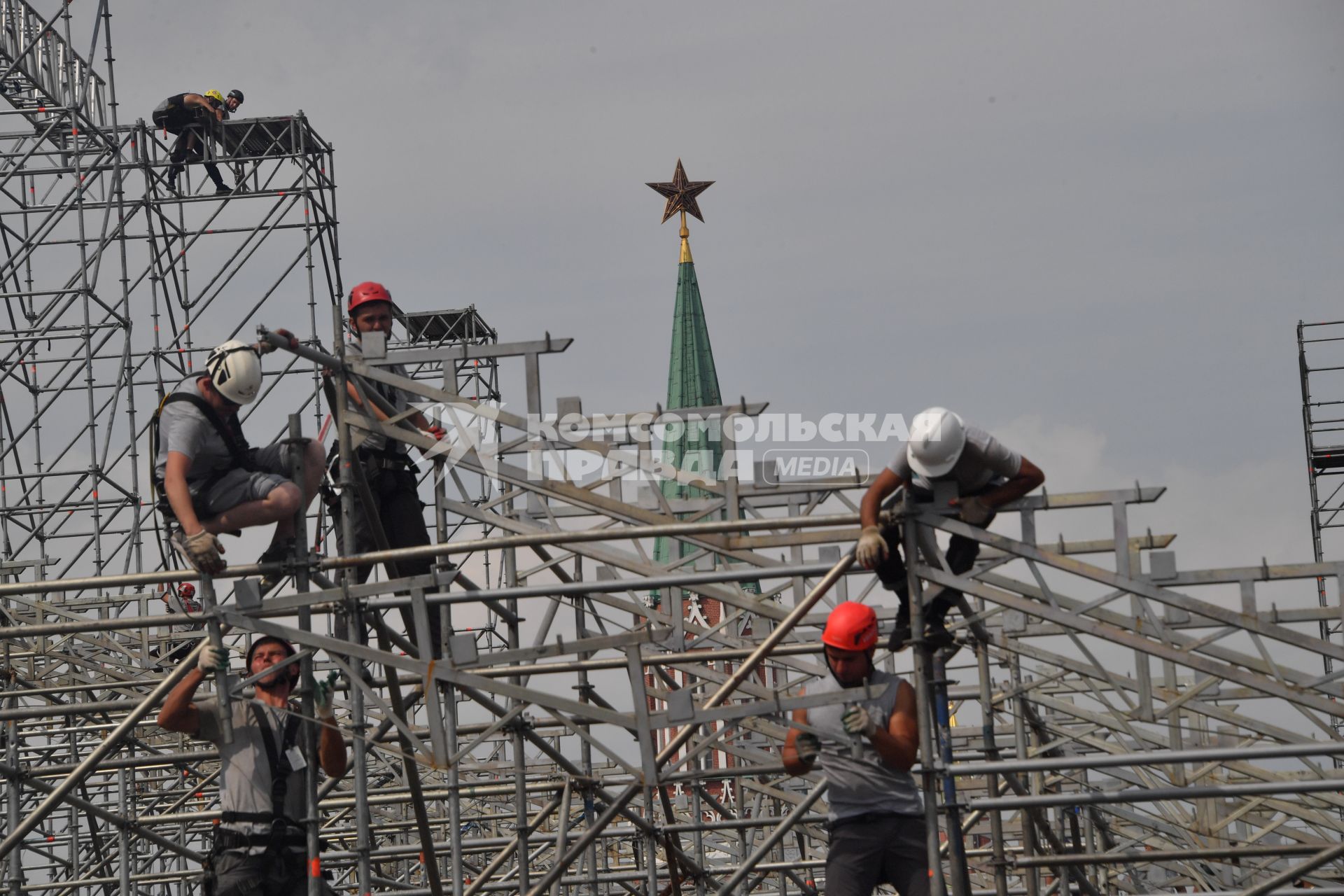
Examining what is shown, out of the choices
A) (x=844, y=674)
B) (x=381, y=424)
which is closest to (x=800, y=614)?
(x=844, y=674)

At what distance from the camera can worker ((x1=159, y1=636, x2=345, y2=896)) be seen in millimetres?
8984

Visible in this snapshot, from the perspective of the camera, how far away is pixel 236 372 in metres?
9.34

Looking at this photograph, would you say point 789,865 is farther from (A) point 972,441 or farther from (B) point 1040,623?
(A) point 972,441

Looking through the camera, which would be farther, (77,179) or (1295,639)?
(77,179)

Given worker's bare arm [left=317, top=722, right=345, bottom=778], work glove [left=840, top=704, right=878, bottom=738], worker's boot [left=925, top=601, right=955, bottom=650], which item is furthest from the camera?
worker's bare arm [left=317, top=722, right=345, bottom=778]

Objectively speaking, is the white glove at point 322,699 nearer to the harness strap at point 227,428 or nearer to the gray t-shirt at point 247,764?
the gray t-shirt at point 247,764

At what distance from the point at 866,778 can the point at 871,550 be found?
3.76 ft

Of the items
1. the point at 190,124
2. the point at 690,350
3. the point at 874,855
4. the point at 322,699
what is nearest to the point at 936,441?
the point at 874,855

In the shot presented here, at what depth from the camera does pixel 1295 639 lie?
10.8 metres

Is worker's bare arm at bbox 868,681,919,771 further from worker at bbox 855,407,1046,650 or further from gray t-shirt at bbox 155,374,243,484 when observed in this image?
gray t-shirt at bbox 155,374,243,484

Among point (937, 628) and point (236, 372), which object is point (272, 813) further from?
point (937, 628)

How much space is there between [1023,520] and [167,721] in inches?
181

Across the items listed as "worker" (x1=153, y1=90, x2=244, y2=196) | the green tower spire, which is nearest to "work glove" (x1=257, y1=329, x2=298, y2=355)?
"worker" (x1=153, y1=90, x2=244, y2=196)

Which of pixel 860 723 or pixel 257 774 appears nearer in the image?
pixel 860 723
